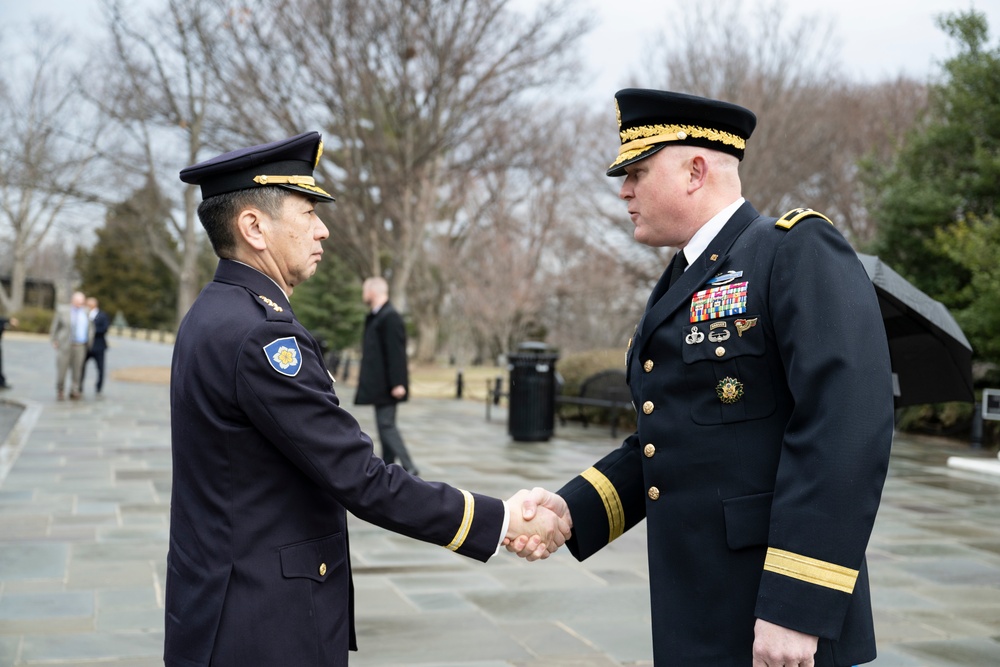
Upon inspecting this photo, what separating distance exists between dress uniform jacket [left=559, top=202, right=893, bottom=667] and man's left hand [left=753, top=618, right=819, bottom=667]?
0.09 ft

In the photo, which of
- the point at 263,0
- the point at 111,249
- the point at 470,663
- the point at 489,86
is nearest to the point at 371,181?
the point at 489,86

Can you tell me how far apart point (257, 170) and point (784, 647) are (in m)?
1.69

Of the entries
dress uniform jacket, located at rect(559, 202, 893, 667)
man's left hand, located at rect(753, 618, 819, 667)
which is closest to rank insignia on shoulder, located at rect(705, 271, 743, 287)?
dress uniform jacket, located at rect(559, 202, 893, 667)

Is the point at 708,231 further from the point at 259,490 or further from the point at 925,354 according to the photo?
the point at 925,354

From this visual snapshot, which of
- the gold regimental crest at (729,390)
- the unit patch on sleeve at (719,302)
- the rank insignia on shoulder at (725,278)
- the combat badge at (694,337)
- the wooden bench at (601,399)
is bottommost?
the wooden bench at (601,399)

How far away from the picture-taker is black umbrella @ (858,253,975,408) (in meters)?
4.83

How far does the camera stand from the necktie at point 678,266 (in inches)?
104

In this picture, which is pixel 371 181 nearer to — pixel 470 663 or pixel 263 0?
pixel 263 0

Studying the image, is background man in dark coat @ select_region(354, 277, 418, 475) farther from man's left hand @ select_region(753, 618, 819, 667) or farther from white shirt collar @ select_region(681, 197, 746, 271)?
man's left hand @ select_region(753, 618, 819, 667)

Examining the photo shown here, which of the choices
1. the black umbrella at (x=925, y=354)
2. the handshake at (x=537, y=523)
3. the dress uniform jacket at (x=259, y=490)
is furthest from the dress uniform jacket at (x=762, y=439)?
the black umbrella at (x=925, y=354)

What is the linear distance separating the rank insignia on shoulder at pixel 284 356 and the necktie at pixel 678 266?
100 centimetres

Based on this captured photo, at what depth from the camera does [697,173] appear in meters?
2.52

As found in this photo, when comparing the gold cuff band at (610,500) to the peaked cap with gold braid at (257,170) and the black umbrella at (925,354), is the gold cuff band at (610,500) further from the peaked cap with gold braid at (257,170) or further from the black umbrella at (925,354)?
the black umbrella at (925,354)

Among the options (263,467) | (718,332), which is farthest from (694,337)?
(263,467)
